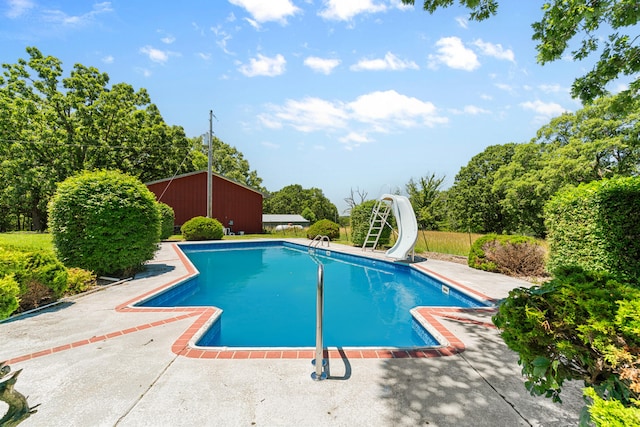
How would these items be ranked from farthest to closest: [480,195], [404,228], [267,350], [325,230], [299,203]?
[299,203], [480,195], [325,230], [404,228], [267,350]

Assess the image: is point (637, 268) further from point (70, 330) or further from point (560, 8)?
point (70, 330)

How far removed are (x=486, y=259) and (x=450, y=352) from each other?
6891 mm

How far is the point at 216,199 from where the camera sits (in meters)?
24.1

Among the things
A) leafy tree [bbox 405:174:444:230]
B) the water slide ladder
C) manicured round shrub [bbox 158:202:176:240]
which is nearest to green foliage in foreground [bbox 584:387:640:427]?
the water slide ladder

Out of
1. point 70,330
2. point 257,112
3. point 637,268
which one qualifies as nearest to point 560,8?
point 637,268

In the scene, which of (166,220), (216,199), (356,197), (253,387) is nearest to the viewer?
(253,387)

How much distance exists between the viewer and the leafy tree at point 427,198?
29.8 m

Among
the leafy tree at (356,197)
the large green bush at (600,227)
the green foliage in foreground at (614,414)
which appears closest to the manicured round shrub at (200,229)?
the leafy tree at (356,197)

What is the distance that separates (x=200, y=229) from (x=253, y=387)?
16811mm

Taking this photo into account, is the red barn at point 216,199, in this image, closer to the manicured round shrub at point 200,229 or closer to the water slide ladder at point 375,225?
the manicured round shrub at point 200,229

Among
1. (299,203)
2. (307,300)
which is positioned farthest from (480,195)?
(299,203)

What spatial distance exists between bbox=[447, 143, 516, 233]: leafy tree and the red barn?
19.3 m

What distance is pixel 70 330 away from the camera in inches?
161

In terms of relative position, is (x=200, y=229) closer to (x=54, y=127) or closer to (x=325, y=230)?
(x=325, y=230)
